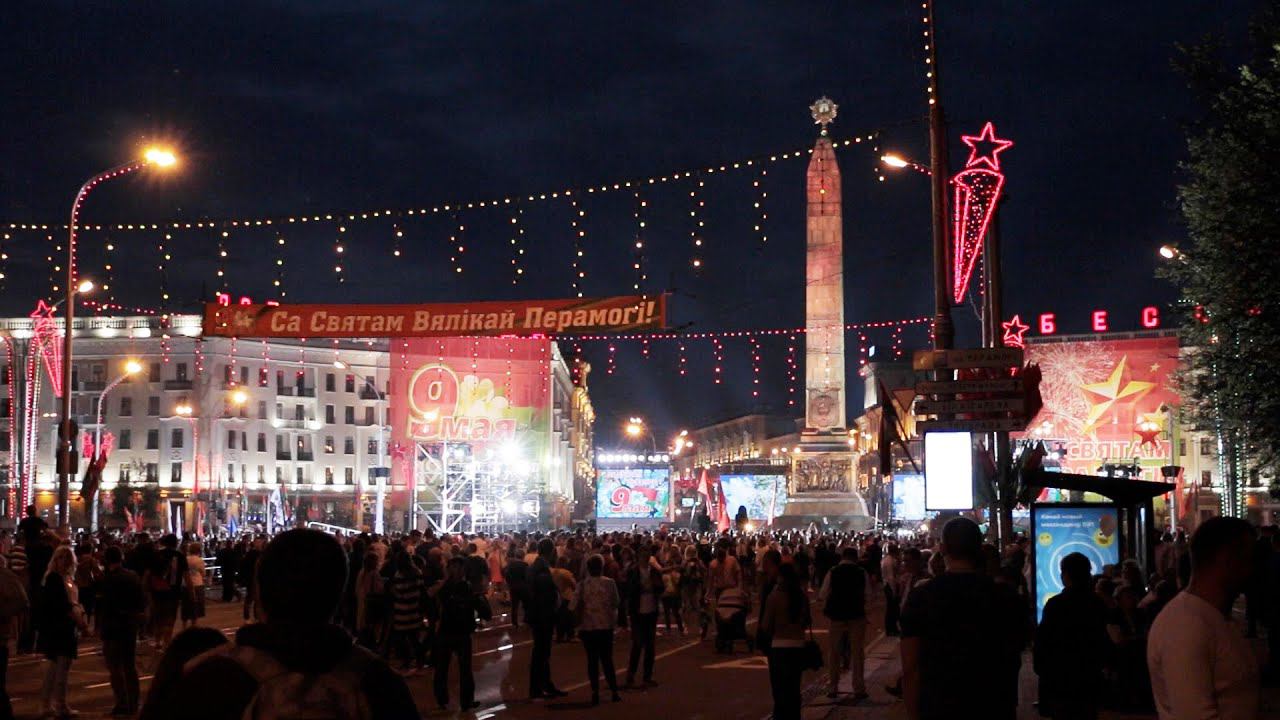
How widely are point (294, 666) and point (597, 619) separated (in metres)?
12.3

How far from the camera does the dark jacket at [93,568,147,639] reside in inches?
557

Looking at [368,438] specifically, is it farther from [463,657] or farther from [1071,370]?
[463,657]

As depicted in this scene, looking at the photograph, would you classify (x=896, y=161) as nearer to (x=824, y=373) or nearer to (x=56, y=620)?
(x=56, y=620)

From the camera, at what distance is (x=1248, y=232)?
1880 cm

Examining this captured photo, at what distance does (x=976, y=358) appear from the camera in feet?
50.4

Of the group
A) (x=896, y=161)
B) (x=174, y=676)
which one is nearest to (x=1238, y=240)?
(x=896, y=161)

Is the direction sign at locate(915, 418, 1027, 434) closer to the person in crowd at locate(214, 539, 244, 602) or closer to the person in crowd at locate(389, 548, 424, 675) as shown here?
the person in crowd at locate(389, 548, 424, 675)

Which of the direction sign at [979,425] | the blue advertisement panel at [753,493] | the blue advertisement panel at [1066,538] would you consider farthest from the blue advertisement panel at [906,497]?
the blue advertisement panel at [1066,538]

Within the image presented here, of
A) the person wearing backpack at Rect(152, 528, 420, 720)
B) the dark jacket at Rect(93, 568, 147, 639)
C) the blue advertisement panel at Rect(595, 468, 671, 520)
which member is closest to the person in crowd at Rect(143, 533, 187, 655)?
the dark jacket at Rect(93, 568, 147, 639)

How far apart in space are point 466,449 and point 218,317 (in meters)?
24.2

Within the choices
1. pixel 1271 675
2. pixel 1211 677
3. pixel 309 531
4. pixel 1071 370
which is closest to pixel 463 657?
pixel 1271 675

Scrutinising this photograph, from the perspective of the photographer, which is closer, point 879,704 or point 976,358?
point 879,704

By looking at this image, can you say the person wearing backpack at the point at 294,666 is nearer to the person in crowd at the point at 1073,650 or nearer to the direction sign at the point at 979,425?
the person in crowd at the point at 1073,650

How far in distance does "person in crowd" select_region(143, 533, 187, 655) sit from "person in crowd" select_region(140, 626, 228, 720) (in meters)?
12.9
